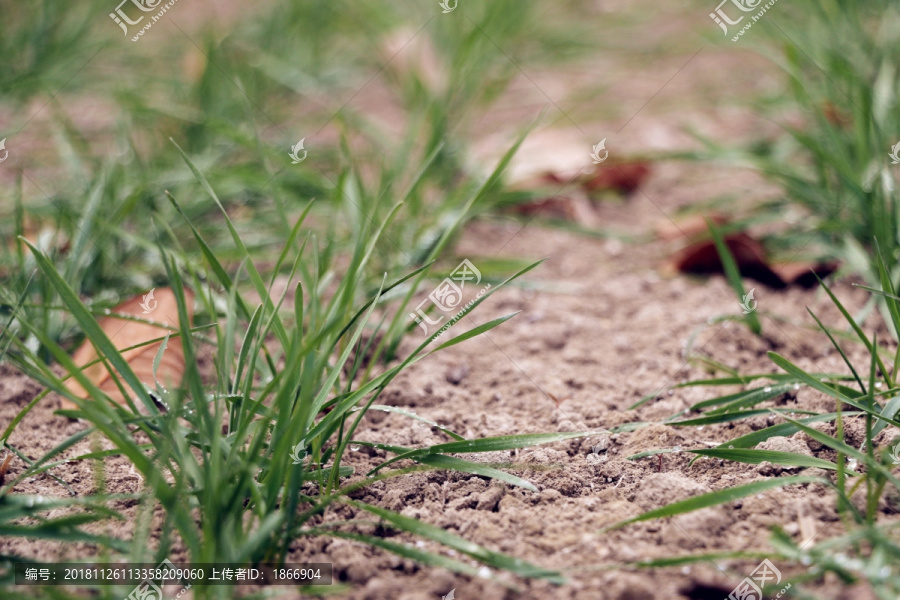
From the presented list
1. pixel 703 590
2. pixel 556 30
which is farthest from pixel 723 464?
pixel 556 30

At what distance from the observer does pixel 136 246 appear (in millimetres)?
1679

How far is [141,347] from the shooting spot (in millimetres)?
1317

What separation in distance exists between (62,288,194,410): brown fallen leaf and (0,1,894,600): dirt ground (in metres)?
0.10

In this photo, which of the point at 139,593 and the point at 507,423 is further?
the point at 507,423

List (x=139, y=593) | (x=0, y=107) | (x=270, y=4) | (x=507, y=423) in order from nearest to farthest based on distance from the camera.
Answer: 1. (x=139, y=593)
2. (x=507, y=423)
3. (x=0, y=107)
4. (x=270, y=4)

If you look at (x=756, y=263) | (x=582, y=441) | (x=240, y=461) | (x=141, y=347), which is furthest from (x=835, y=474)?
(x=141, y=347)

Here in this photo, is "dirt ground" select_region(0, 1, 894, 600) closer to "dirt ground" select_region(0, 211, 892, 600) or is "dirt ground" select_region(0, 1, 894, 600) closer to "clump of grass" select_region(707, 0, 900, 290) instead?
"dirt ground" select_region(0, 211, 892, 600)

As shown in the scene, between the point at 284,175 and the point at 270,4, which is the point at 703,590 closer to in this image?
the point at 284,175

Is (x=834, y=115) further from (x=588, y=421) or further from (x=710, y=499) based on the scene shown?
(x=710, y=499)

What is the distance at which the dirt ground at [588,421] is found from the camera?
953 mm

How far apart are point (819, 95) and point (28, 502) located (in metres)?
2.28

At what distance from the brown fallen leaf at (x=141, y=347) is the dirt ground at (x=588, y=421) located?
0.10 meters

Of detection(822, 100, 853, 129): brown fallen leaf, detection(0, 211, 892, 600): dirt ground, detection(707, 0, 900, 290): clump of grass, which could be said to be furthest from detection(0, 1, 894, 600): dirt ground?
detection(822, 100, 853, 129): brown fallen leaf

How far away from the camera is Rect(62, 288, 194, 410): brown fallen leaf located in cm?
130
